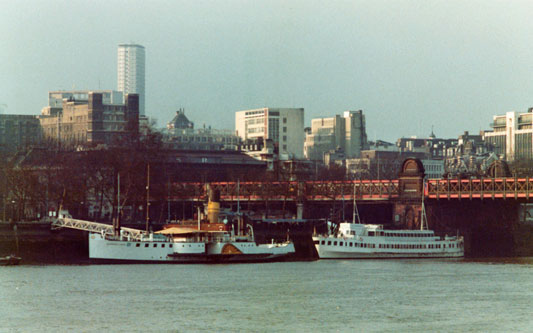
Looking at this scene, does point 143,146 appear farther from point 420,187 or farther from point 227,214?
point 420,187

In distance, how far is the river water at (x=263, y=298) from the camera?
87500 millimetres

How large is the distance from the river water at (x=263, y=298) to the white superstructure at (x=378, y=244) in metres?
13.6

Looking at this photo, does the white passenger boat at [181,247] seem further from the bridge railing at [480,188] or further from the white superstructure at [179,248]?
the bridge railing at [480,188]

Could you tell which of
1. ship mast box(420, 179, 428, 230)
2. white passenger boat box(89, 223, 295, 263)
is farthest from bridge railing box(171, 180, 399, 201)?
white passenger boat box(89, 223, 295, 263)

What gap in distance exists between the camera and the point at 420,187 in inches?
6919

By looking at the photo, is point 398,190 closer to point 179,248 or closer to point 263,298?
point 179,248

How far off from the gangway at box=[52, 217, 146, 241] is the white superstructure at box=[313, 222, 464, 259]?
70.5 feet

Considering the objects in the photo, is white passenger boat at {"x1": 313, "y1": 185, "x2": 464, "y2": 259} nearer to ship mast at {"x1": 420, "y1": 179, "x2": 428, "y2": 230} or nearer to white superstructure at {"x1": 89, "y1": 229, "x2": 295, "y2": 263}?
ship mast at {"x1": 420, "y1": 179, "x2": 428, "y2": 230}

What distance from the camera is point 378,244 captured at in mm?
150875

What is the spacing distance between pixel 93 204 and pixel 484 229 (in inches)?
2336

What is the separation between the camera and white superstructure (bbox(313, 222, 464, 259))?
14738 cm

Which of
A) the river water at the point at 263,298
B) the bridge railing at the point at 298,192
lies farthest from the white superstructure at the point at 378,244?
the bridge railing at the point at 298,192

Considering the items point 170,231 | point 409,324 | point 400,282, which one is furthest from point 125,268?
point 409,324

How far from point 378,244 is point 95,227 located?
107 feet
